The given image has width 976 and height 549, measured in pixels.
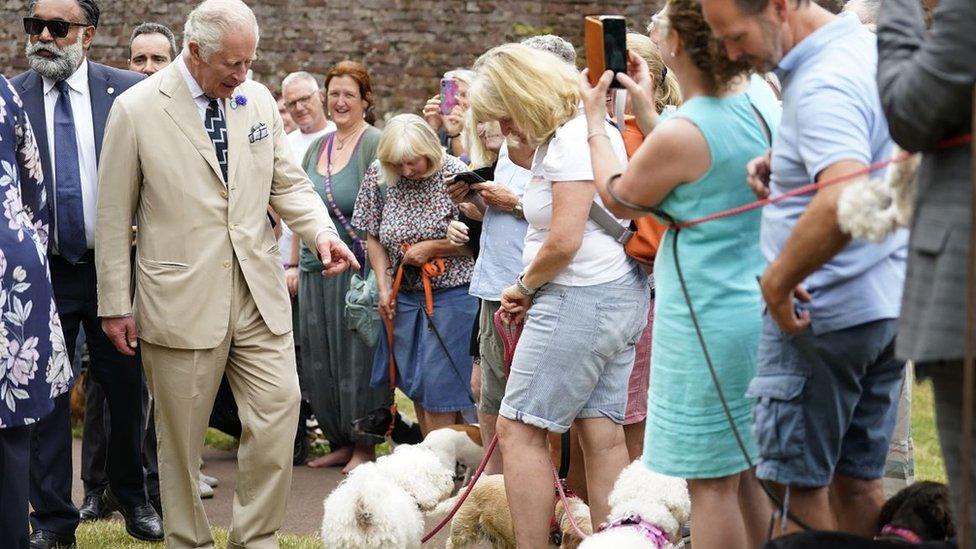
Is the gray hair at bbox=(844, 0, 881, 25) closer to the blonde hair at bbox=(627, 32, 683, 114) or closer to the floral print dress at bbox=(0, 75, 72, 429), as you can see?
the blonde hair at bbox=(627, 32, 683, 114)

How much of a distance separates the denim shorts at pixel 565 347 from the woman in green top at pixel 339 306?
315 cm

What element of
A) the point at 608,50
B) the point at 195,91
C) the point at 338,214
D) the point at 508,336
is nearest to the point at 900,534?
the point at 608,50

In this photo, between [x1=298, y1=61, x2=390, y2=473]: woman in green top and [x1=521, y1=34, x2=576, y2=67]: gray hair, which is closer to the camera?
[x1=521, y1=34, x2=576, y2=67]: gray hair

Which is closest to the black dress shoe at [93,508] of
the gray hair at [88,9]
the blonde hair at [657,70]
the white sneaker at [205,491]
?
the white sneaker at [205,491]

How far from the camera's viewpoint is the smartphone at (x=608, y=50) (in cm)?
387

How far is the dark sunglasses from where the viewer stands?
19.2ft

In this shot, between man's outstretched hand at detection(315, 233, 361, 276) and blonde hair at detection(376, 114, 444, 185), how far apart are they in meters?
1.55

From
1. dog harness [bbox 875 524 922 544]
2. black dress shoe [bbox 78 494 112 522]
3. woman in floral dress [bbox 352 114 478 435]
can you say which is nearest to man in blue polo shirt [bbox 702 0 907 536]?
dog harness [bbox 875 524 922 544]

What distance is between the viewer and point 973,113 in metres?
2.44

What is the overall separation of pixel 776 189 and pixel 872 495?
849 mm

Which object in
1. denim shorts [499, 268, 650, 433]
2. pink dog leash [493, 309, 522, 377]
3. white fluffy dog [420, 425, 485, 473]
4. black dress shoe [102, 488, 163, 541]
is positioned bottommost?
black dress shoe [102, 488, 163, 541]

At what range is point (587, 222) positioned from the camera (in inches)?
185

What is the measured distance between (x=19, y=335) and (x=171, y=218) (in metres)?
0.79

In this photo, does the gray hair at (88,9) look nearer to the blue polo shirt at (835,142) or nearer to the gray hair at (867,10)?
the gray hair at (867,10)
